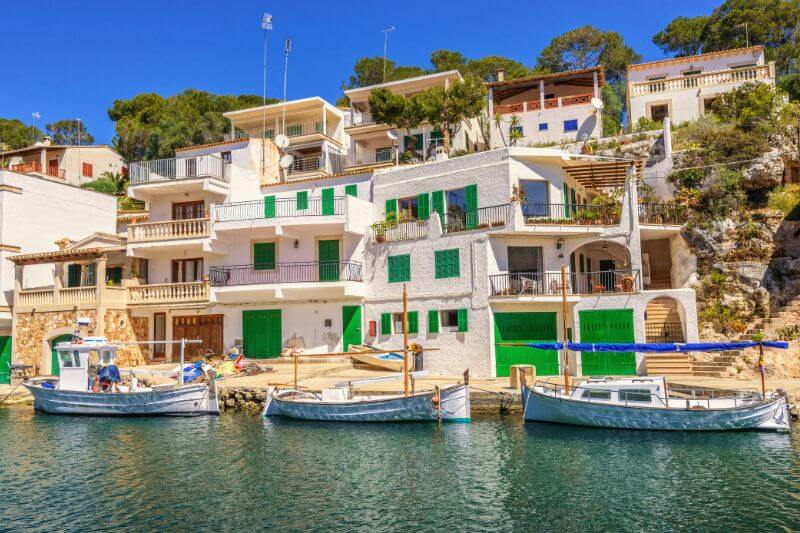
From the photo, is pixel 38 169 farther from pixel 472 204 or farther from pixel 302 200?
pixel 472 204

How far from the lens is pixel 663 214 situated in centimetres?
3212

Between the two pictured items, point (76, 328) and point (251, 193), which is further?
point (251, 193)

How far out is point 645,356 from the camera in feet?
91.8

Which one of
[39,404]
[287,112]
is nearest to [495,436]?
[39,404]

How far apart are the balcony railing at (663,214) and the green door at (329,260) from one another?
15424 mm

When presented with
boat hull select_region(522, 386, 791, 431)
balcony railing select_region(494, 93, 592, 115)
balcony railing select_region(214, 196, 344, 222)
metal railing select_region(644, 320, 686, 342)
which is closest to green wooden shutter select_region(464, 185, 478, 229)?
balcony railing select_region(214, 196, 344, 222)

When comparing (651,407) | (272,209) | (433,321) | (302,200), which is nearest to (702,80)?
(433,321)

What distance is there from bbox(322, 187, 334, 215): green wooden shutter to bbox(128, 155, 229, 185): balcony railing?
18.8 feet

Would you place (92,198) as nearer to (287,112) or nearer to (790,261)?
(287,112)

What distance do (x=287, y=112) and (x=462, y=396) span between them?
114 feet

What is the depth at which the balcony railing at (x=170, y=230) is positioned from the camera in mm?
34562

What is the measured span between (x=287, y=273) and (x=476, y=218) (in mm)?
10534

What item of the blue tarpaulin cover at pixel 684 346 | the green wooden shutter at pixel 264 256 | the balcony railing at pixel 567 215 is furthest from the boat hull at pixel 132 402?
the balcony railing at pixel 567 215

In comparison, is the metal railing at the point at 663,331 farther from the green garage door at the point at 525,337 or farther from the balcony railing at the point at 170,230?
the balcony railing at the point at 170,230
